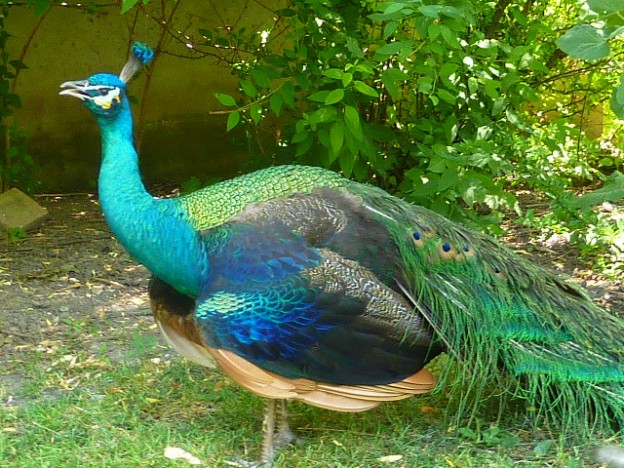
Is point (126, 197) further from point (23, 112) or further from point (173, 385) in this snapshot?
point (23, 112)

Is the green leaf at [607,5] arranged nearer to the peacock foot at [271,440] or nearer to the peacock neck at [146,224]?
the peacock neck at [146,224]

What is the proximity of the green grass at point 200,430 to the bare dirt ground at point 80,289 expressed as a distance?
25 centimetres

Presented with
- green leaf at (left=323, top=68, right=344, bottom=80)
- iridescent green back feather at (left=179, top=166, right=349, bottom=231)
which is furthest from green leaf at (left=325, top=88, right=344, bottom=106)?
iridescent green back feather at (left=179, top=166, right=349, bottom=231)

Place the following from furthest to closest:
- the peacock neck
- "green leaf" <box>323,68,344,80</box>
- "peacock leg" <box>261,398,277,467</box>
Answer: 1. "green leaf" <box>323,68,344,80</box>
2. "peacock leg" <box>261,398,277,467</box>
3. the peacock neck

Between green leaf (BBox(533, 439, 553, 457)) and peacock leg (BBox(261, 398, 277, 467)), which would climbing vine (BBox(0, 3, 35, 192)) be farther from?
green leaf (BBox(533, 439, 553, 457))

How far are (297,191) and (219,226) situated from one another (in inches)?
12.7

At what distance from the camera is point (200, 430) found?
3.25 meters

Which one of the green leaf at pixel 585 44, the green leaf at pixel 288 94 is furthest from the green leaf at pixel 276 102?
the green leaf at pixel 585 44

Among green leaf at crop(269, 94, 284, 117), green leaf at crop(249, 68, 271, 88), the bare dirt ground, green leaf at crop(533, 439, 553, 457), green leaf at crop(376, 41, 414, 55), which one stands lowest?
the bare dirt ground

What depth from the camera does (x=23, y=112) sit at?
6.29 metres

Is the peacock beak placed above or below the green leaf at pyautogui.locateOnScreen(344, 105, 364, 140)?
above

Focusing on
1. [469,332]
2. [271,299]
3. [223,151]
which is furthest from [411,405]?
[223,151]

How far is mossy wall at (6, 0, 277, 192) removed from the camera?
20.5 feet

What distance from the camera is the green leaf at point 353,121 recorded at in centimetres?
399
